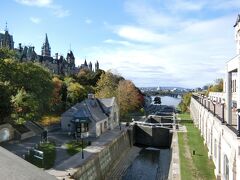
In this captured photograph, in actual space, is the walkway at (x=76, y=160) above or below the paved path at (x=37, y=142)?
below

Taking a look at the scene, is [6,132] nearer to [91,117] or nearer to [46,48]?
[91,117]

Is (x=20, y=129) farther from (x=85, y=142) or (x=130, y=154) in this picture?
(x=130, y=154)

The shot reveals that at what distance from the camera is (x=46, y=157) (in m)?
32.7

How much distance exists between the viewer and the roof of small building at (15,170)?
6625 millimetres

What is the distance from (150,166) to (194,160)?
10309 mm

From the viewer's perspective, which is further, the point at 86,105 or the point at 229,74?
the point at 86,105

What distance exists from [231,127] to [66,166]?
601 inches

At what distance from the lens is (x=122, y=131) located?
53.2m

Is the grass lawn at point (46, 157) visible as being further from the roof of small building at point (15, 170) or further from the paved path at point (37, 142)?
the roof of small building at point (15, 170)

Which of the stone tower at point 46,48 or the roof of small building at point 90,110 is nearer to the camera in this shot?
the roof of small building at point 90,110

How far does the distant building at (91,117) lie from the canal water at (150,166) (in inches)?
284

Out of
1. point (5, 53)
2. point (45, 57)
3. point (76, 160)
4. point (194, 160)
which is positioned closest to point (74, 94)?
point (5, 53)

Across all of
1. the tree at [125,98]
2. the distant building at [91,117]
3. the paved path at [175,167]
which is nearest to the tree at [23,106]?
the distant building at [91,117]

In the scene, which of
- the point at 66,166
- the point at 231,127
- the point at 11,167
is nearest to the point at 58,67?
the point at 66,166
